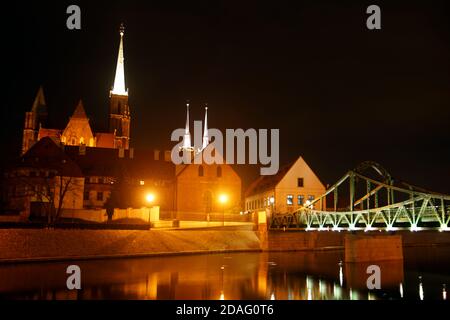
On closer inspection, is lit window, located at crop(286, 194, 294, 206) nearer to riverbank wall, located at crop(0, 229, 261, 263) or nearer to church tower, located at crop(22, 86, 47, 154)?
riverbank wall, located at crop(0, 229, 261, 263)

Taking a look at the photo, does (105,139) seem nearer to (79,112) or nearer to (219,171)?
(79,112)

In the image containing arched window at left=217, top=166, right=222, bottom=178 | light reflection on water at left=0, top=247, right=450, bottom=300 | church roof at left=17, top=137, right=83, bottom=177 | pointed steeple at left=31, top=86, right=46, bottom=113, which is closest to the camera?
light reflection on water at left=0, top=247, right=450, bottom=300

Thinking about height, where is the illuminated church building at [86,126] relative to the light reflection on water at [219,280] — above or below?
above

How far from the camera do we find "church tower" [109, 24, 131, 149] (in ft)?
330

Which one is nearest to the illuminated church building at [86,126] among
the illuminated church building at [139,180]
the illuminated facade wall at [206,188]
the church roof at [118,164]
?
the church roof at [118,164]

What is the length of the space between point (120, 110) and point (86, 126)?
44.4ft

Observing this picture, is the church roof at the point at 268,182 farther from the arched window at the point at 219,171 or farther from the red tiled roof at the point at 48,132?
the red tiled roof at the point at 48,132

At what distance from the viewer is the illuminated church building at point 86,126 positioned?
89000mm

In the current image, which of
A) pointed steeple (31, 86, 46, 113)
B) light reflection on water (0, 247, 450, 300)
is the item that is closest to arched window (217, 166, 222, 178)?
light reflection on water (0, 247, 450, 300)

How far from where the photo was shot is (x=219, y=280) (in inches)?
1211

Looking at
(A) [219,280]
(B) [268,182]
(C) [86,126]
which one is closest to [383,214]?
(A) [219,280]
